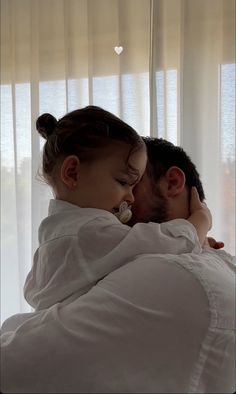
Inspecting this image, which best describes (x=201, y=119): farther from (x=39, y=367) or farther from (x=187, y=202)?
(x=39, y=367)

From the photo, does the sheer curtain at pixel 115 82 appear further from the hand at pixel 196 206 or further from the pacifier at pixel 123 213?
the pacifier at pixel 123 213

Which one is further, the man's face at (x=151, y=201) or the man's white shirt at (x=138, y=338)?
the man's face at (x=151, y=201)

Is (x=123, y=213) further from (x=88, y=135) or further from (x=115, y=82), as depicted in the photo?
(x=115, y=82)

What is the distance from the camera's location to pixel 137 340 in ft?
1.90

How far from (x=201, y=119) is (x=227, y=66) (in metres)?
0.24

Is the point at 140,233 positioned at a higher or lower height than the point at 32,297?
higher

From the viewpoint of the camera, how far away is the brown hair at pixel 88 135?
835mm

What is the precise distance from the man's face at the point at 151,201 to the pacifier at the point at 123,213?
4cm

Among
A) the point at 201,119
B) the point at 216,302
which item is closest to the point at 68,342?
the point at 216,302

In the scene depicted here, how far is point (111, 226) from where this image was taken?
2.47 feet

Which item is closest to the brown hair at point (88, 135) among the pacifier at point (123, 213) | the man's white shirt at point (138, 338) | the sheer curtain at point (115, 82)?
the pacifier at point (123, 213)

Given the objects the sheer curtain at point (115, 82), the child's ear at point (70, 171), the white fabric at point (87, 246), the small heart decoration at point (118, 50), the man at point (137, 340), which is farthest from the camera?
the small heart decoration at point (118, 50)

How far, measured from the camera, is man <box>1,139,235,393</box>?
57cm

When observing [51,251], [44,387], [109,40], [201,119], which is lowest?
[44,387]
